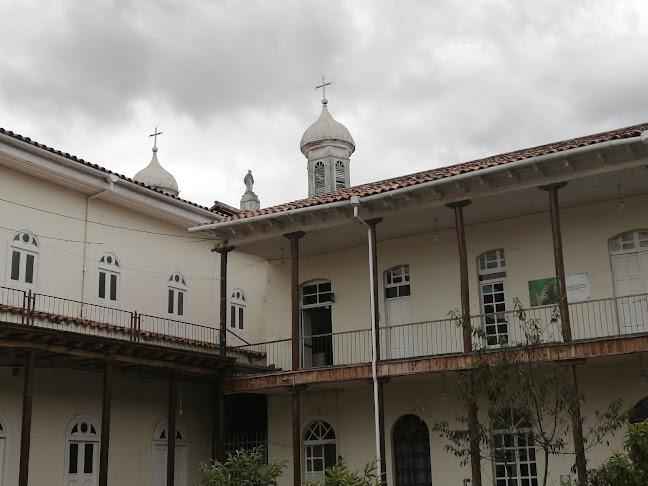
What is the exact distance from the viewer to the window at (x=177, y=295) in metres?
22.2

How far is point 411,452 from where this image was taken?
18875mm

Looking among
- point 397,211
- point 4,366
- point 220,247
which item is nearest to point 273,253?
point 220,247

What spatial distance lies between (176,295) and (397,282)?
6.09 m

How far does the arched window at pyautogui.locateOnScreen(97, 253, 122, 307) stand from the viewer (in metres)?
20.0

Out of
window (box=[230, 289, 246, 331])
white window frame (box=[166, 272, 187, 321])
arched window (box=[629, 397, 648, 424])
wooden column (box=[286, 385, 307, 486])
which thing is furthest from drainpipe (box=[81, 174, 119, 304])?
arched window (box=[629, 397, 648, 424])

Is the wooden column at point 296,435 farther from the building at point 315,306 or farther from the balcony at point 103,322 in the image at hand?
the balcony at point 103,322

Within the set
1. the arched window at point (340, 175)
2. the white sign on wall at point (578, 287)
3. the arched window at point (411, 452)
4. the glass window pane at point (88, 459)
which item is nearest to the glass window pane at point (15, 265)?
the glass window pane at point (88, 459)

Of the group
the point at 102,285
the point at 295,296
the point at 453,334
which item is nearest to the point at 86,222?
the point at 102,285

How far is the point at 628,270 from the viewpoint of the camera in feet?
56.3

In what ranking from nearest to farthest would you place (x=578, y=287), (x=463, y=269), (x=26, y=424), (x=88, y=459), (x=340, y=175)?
(x=26, y=424)
(x=463, y=269)
(x=578, y=287)
(x=88, y=459)
(x=340, y=175)

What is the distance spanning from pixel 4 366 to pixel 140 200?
5.47m

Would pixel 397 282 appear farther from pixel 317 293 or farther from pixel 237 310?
pixel 237 310

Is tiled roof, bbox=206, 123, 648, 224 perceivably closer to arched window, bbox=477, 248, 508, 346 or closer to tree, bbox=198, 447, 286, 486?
arched window, bbox=477, 248, 508, 346

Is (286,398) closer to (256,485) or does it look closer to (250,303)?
(250,303)
